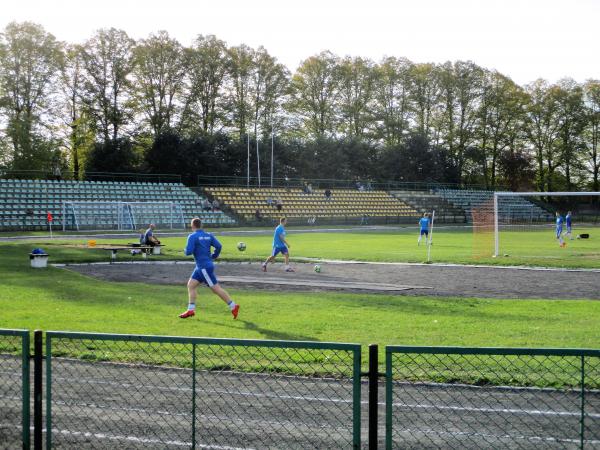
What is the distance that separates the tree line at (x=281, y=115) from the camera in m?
60.4

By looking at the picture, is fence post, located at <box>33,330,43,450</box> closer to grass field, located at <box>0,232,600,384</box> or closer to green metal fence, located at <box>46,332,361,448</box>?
green metal fence, located at <box>46,332,361,448</box>

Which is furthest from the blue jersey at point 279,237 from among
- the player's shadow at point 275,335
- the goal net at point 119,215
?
the goal net at point 119,215

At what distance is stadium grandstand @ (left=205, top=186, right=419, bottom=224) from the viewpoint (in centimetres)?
6022

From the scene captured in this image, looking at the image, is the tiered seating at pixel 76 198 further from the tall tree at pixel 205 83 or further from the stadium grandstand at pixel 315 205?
the tall tree at pixel 205 83

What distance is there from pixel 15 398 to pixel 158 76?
62.6 m

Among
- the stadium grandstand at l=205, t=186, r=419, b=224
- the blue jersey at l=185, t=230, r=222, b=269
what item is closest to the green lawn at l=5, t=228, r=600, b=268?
the blue jersey at l=185, t=230, r=222, b=269

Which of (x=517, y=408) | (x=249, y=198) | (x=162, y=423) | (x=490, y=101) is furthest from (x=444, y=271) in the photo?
(x=490, y=101)

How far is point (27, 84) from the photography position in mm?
58750

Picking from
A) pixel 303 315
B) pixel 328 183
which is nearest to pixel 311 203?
pixel 328 183

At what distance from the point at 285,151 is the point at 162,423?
6619 cm

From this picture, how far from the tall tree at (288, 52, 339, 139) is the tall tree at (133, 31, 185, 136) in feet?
46.1

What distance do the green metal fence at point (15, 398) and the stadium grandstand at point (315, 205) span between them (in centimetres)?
4888

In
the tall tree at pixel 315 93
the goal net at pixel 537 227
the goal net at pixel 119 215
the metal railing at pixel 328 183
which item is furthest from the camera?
the tall tree at pixel 315 93

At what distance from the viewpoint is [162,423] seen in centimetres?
687
